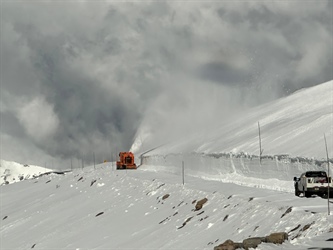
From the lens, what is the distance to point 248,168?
56375 mm

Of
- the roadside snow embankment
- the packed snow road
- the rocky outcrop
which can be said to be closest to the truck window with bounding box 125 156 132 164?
the roadside snow embankment

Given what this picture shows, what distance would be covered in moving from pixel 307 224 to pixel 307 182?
11.1 meters

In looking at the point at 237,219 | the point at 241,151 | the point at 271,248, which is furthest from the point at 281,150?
the point at 271,248

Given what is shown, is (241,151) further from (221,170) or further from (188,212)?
(188,212)

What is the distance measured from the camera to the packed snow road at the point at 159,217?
23.4 meters

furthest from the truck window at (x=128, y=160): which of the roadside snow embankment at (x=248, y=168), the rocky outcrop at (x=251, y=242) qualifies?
the rocky outcrop at (x=251, y=242)

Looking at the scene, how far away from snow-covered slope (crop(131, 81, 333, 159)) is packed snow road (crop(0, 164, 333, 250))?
11.3 meters

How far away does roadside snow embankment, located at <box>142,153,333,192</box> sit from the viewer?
46.3 metres

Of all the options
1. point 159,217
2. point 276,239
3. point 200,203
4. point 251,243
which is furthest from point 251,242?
point 159,217

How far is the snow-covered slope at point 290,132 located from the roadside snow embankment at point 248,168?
1.20 m

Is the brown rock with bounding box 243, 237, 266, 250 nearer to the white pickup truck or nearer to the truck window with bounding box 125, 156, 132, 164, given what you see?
the white pickup truck

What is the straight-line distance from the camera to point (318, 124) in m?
61.7

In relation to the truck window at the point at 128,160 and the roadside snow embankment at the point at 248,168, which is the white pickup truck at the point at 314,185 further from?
the truck window at the point at 128,160

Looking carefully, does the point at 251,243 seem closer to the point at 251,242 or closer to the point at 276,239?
the point at 251,242
